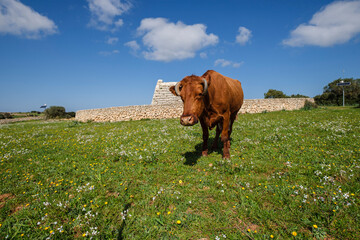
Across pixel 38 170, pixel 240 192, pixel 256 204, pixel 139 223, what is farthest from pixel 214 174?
pixel 38 170

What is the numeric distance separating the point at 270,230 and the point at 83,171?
5.75m

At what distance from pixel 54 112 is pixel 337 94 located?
82356 millimetres

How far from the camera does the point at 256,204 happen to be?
11.6ft

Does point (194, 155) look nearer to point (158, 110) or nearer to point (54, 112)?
point (158, 110)

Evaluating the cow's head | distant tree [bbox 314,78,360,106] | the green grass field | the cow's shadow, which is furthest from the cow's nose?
distant tree [bbox 314,78,360,106]

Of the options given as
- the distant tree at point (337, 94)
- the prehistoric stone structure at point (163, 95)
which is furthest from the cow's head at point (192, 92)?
the distant tree at point (337, 94)

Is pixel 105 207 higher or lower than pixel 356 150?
lower

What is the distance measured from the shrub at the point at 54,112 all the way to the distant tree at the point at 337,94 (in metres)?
74.0

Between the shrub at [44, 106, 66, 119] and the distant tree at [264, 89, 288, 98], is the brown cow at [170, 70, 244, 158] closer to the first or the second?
the shrub at [44, 106, 66, 119]

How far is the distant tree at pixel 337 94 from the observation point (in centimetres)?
4729

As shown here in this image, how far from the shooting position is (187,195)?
13.2 feet

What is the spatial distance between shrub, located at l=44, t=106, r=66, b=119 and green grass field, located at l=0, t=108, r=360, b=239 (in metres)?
38.9

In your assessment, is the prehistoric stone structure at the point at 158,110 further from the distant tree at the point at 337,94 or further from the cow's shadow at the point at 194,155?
the distant tree at the point at 337,94

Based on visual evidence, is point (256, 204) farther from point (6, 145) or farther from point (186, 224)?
point (6, 145)
